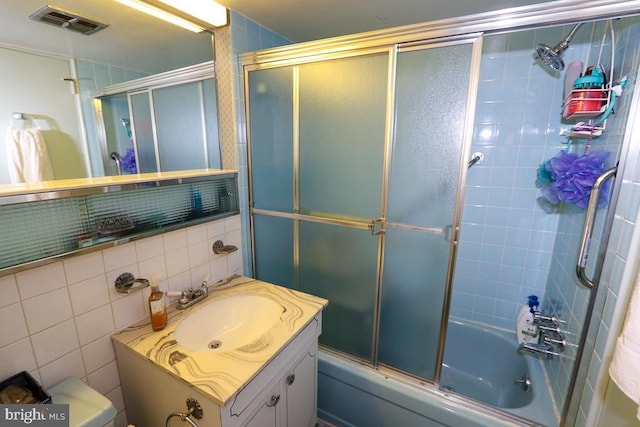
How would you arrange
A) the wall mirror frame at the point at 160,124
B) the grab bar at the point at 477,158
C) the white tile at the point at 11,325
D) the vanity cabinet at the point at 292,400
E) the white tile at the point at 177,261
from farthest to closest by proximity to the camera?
the grab bar at the point at 477,158 → the wall mirror frame at the point at 160,124 → the white tile at the point at 177,261 → the vanity cabinet at the point at 292,400 → the white tile at the point at 11,325

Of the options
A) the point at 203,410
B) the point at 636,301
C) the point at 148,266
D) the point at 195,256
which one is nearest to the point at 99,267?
the point at 148,266

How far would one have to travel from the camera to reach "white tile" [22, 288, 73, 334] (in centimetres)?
84

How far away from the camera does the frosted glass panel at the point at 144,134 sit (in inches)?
56.8

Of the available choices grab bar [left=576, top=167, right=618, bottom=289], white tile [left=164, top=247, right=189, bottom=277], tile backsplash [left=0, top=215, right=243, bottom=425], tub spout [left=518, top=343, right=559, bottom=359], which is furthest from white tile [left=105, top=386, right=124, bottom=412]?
tub spout [left=518, top=343, right=559, bottom=359]

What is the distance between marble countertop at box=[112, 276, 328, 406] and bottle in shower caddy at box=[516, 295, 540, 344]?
1.35 meters

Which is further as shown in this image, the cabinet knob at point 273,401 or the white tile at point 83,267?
the cabinet knob at point 273,401

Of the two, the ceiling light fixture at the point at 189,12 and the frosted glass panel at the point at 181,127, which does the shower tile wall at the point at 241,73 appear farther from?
the frosted glass panel at the point at 181,127

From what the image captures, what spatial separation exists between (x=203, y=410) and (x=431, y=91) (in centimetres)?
141

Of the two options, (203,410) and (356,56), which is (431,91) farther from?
(203,410)

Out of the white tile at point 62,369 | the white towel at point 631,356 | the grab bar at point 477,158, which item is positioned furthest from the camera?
the grab bar at point 477,158

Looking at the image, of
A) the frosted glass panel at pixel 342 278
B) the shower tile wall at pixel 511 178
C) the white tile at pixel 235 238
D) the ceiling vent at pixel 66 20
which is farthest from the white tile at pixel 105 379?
the shower tile wall at pixel 511 178

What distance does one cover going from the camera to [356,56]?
4.20ft

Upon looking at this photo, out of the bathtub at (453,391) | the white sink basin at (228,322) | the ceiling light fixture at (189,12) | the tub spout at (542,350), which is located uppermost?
the ceiling light fixture at (189,12)

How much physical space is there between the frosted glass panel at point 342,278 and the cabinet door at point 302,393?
34 cm
